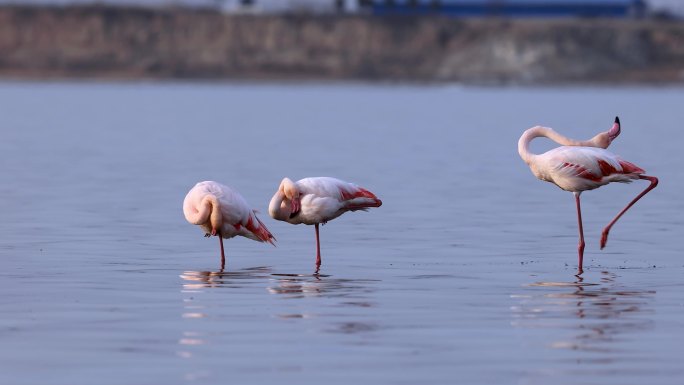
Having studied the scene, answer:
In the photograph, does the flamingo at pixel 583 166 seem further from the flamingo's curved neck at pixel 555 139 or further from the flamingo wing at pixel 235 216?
the flamingo wing at pixel 235 216

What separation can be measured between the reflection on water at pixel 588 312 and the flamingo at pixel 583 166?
4.32 feet

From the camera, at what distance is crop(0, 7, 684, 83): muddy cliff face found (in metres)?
178

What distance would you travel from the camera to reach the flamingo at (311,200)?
54.7 ft

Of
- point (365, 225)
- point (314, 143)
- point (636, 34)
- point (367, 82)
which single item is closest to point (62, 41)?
point (367, 82)

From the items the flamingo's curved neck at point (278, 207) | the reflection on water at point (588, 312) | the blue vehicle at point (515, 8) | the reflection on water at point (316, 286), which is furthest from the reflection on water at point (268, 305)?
the blue vehicle at point (515, 8)

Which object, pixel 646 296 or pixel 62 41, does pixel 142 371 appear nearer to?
pixel 646 296

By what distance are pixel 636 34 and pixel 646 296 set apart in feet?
558

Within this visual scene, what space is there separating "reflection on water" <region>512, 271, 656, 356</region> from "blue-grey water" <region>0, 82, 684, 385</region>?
4 centimetres

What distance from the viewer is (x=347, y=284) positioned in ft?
51.3

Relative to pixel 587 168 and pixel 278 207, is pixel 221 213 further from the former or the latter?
pixel 587 168

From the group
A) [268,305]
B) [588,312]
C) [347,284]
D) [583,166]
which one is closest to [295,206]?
[347,284]

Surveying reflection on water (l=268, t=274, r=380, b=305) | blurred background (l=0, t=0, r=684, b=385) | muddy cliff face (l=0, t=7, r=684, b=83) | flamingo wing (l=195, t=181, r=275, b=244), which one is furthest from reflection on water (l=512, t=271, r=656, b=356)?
muddy cliff face (l=0, t=7, r=684, b=83)

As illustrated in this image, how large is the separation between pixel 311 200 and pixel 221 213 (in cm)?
93

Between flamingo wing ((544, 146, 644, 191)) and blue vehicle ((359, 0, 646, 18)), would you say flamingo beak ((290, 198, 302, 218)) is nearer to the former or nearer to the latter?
flamingo wing ((544, 146, 644, 191))
